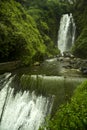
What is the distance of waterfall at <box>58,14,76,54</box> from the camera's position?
2040 inches

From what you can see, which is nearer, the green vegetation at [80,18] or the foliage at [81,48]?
the foliage at [81,48]

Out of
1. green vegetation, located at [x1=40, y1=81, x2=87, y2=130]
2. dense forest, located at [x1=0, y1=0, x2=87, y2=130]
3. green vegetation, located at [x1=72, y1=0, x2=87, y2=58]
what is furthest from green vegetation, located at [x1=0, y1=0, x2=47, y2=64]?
green vegetation, located at [x1=72, y1=0, x2=87, y2=58]

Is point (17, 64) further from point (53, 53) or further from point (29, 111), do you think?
point (53, 53)

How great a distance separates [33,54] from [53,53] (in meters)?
15.6

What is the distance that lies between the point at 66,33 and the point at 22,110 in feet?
126

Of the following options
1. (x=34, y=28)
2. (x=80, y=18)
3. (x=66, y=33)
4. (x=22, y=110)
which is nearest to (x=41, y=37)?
(x=34, y=28)

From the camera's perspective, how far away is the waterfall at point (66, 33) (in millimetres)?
51812

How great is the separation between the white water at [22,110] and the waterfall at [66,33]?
119 ft

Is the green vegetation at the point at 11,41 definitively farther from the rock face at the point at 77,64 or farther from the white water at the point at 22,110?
the white water at the point at 22,110

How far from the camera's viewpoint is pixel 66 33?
171ft

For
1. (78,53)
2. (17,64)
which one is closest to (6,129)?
(17,64)

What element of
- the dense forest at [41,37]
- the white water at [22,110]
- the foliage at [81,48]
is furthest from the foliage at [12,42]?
the foliage at [81,48]

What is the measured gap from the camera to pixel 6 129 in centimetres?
1493

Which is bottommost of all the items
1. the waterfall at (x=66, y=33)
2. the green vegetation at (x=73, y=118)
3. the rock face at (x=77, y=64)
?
the waterfall at (x=66, y=33)
